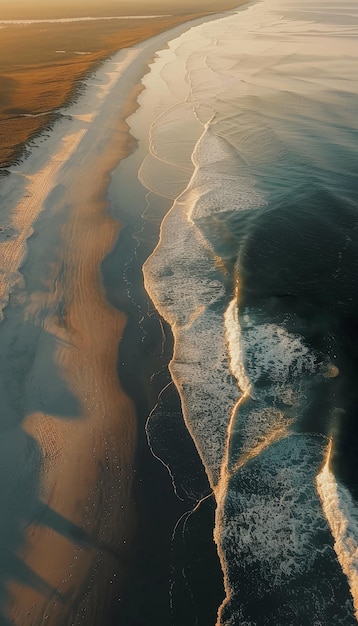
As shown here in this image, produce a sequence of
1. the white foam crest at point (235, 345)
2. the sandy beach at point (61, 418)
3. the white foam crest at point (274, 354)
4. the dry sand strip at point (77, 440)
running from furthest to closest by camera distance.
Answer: the white foam crest at point (274, 354)
the white foam crest at point (235, 345)
the sandy beach at point (61, 418)
the dry sand strip at point (77, 440)

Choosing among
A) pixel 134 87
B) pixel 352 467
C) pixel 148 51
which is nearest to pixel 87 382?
pixel 352 467

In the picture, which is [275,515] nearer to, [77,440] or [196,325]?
[77,440]

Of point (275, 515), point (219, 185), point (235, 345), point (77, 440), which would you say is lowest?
point (275, 515)

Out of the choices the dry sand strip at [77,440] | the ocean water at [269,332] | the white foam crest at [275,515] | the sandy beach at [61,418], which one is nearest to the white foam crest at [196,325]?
the ocean water at [269,332]

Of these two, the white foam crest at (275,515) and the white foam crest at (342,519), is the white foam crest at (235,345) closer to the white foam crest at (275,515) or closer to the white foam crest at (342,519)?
the white foam crest at (275,515)

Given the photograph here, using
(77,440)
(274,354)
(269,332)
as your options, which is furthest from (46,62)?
(77,440)

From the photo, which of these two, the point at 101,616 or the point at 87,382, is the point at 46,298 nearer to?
the point at 87,382
